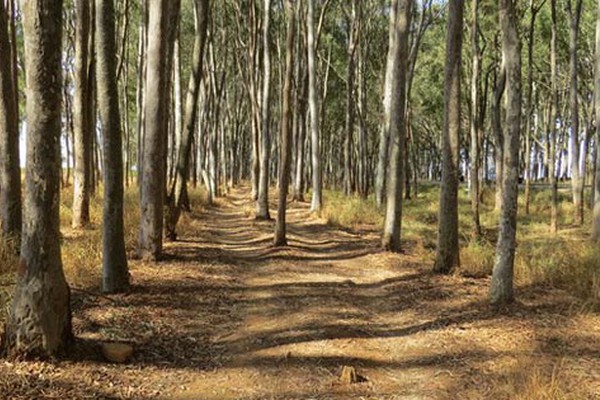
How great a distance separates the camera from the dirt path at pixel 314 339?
183 inches

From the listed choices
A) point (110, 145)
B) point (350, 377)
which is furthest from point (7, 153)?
point (350, 377)

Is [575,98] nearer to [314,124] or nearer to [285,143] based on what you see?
[314,124]

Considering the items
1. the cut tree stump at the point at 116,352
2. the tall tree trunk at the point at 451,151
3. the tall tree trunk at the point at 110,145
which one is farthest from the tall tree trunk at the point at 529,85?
the cut tree stump at the point at 116,352

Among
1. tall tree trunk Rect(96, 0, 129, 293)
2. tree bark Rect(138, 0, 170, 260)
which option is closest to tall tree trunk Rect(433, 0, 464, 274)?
tree bark Rect(138, 0, 170, 260)

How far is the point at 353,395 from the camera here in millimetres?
4645

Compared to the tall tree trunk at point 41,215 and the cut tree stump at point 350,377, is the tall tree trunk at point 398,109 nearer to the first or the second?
the cut tree stump at point 350,377

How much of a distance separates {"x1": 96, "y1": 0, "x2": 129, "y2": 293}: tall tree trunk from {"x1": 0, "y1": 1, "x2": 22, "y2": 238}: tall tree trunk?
81.9 inches

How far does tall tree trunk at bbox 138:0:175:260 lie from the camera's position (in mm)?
8984

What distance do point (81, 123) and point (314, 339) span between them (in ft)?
27.7

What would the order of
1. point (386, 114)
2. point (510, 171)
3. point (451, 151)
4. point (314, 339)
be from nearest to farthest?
1. point (314, 339)
2. point (510, 171)
3. point (451, 151)
4. point (386, 114)

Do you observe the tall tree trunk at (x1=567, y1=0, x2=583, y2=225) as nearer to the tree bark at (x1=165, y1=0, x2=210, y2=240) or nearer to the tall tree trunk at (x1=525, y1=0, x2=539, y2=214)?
the tall tree trunk at (x1=525, y1=0, x2=539, y2=214)

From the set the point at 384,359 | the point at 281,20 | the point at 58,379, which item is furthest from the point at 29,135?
the point at 281,20

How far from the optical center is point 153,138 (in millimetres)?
9016

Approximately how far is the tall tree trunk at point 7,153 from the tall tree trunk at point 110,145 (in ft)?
6.83
